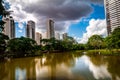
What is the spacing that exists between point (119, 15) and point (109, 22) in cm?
950

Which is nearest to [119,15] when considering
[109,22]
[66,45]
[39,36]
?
[109,22]

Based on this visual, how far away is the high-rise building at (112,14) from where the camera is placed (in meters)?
80.8

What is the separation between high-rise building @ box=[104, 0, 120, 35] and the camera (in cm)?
8081

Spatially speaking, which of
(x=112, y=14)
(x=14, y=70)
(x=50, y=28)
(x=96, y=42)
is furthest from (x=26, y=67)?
(x=50, y=28)

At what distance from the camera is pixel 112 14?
3312 inches

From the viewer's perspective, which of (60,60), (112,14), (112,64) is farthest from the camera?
(112,14)

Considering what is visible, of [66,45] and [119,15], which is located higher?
[119,15]

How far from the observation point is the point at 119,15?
263 feet

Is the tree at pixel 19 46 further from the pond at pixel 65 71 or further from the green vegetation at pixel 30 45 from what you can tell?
the pond at pixel 65 71

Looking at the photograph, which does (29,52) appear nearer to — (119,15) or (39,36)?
(119,15)

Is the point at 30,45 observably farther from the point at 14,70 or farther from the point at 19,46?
the point at 14,70

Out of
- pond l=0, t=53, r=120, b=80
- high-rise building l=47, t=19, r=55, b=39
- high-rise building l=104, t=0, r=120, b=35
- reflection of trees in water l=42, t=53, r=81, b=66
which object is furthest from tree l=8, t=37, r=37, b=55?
high-rise building l=47, t=19, r=55, b=39

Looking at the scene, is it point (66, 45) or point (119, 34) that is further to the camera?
point (66, 45)

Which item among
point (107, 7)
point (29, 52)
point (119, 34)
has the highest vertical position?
point (107, 7)
